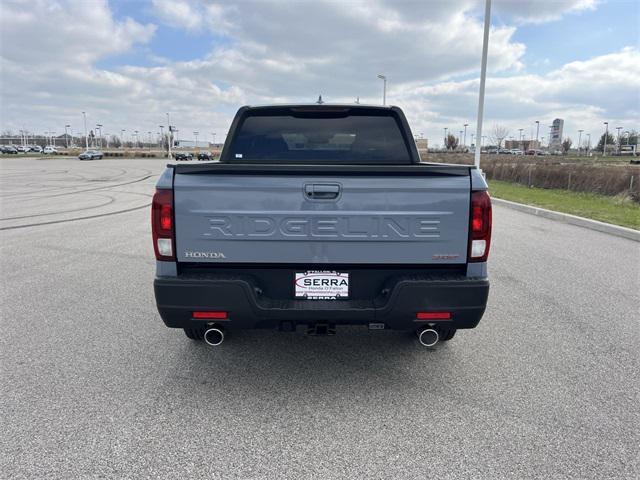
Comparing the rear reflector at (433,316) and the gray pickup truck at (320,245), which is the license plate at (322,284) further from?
the rear reflector at (433,316)

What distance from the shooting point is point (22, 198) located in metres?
16.2

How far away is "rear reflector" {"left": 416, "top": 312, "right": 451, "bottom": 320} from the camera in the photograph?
120 inches

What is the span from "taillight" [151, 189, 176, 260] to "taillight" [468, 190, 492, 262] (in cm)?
201

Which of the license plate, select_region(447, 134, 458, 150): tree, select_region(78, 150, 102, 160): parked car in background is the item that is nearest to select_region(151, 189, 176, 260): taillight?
the license plate

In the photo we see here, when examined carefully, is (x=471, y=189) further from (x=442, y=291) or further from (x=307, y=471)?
(x=307, y=471)

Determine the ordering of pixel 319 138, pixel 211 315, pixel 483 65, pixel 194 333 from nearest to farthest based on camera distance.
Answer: pixel 211 315 → pixel 194 333 → pixel 319 138 → pixel 483 65

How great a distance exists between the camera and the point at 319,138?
4.27m

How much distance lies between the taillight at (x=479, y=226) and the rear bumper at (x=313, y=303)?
185 millimetres

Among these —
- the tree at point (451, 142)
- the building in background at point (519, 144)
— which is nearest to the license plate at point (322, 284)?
the tree at point (451, 142)

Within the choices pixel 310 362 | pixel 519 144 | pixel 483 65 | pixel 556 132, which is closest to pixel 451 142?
pixel 519 144

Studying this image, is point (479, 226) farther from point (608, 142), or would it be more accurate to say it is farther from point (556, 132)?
point (556, 132)

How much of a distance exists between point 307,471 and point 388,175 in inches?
73.0

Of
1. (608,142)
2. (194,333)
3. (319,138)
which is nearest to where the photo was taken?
(194,333)

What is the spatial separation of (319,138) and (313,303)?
186 centimetres
